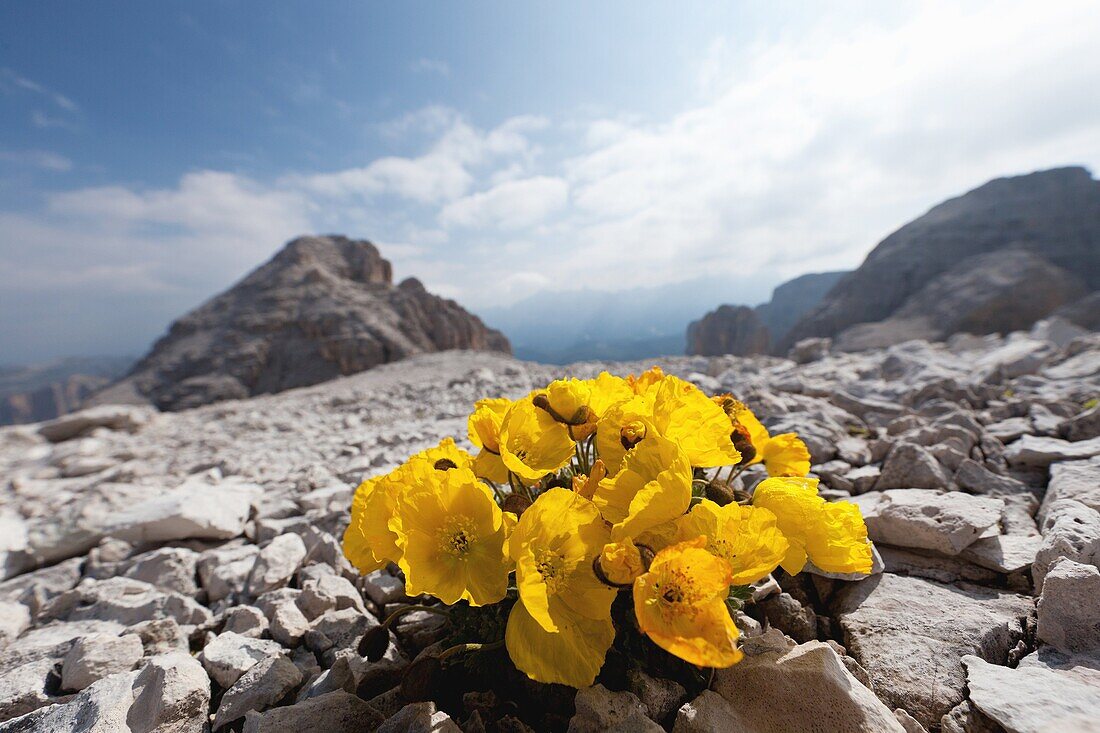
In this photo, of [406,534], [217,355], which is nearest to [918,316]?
[406,534]

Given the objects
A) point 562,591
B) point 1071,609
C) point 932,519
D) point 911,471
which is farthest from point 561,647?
point 911,471

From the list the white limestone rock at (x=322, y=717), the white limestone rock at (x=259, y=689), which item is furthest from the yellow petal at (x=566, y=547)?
the white limestone rock at (x=259, y=689)

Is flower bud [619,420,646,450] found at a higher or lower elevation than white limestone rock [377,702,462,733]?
higher

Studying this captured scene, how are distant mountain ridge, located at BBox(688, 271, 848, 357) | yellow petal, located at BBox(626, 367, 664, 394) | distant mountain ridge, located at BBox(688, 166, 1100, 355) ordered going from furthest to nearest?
distant mountain ridge, located at BBox(688, 271, 848, 357), distant mountain ridge, located at BBox(688, 166, 1100, 355), yellow petal, located at BBox(626, 367, 664, 394)

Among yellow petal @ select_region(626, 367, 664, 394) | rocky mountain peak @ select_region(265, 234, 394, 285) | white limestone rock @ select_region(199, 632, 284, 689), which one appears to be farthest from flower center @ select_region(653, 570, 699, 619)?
rocky mountain peak @ select_region(265, 234, 394, 285)

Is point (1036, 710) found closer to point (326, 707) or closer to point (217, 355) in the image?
point (326, 707)

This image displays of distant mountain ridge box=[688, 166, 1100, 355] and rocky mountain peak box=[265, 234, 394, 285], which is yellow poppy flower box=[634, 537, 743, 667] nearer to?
distant mountain ridge box=[688, 166, 1100, 355]

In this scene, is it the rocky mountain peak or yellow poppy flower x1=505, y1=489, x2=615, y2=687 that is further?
the rocky mountain peak

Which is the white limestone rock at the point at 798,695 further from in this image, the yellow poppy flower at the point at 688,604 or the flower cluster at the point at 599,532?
the yellow poppy flower at the point at 688,604

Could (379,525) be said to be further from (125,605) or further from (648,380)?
(125,605)
